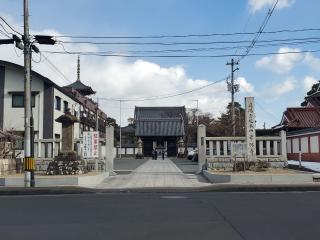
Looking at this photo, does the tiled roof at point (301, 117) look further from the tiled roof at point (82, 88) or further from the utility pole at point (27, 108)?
the utility pole at point (27, 108)

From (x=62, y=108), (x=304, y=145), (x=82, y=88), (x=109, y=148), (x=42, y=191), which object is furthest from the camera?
(x=82, y=88)

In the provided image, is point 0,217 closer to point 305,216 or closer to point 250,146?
point 305,216

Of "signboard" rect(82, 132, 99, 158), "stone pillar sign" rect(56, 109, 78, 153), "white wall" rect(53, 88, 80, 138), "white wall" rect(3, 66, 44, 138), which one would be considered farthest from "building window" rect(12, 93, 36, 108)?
"signboard" rect(82, 132, 99, 158)

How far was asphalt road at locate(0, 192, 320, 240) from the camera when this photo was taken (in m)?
8.57

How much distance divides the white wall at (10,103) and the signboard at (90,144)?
1913 centimetres

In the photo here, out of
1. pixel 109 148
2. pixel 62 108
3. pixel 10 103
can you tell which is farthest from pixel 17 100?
pixel 109 148

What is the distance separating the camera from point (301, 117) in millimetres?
46844

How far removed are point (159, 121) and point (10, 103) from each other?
4470 centimetres

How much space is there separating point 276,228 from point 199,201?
497cm

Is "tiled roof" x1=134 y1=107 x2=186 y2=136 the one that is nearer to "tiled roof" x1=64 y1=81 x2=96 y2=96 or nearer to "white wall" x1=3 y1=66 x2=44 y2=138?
"tiled roof" x1=64 y1=81 x2=96 y2=96

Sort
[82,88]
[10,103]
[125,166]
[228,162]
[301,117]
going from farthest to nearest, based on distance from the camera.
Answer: [82,88] < [301,117] < [10,103] < [125,166] < [228,162]

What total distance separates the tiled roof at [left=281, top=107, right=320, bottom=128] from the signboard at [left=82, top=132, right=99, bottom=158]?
2696 cm

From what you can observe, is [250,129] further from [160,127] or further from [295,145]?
[160,127]

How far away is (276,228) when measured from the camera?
29.7 feet
